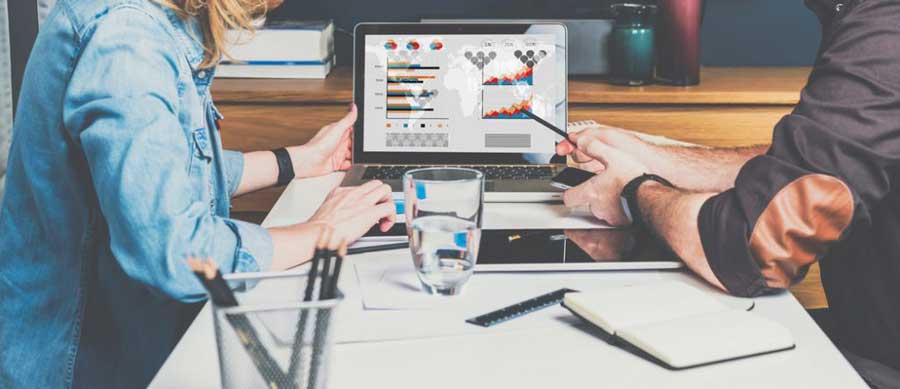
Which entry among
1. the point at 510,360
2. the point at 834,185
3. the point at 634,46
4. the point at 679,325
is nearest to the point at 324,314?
the point at 510,360

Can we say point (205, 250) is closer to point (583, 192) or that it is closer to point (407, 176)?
point (407, 176)

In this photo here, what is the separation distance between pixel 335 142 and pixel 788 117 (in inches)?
30.8

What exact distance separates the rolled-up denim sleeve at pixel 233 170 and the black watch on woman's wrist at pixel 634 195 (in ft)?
2.01

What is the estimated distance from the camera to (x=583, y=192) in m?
1.39

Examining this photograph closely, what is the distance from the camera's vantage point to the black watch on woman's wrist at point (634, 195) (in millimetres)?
1280

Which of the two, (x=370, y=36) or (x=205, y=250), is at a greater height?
(x=370, y=36)

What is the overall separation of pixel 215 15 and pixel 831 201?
29.1 inches

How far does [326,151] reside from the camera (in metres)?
1.67

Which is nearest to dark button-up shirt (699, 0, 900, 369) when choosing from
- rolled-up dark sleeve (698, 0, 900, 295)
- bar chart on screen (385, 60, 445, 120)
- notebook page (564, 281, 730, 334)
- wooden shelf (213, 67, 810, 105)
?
rolled-up dark sleeve (698, 0, 900, 295)

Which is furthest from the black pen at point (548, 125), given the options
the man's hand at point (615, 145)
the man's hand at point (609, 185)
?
the man's hand at point (609, 185)

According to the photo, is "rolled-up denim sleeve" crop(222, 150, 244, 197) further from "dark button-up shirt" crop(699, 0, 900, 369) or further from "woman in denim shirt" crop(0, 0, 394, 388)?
"dark button-up shirt" crop(699, 0, 900, 369)

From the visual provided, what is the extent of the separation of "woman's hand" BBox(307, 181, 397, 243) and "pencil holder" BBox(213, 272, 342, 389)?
0.47 meters

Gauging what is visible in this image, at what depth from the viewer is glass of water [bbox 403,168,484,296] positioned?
3.45ft

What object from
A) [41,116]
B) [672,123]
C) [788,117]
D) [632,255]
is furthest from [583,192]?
[672,123]
